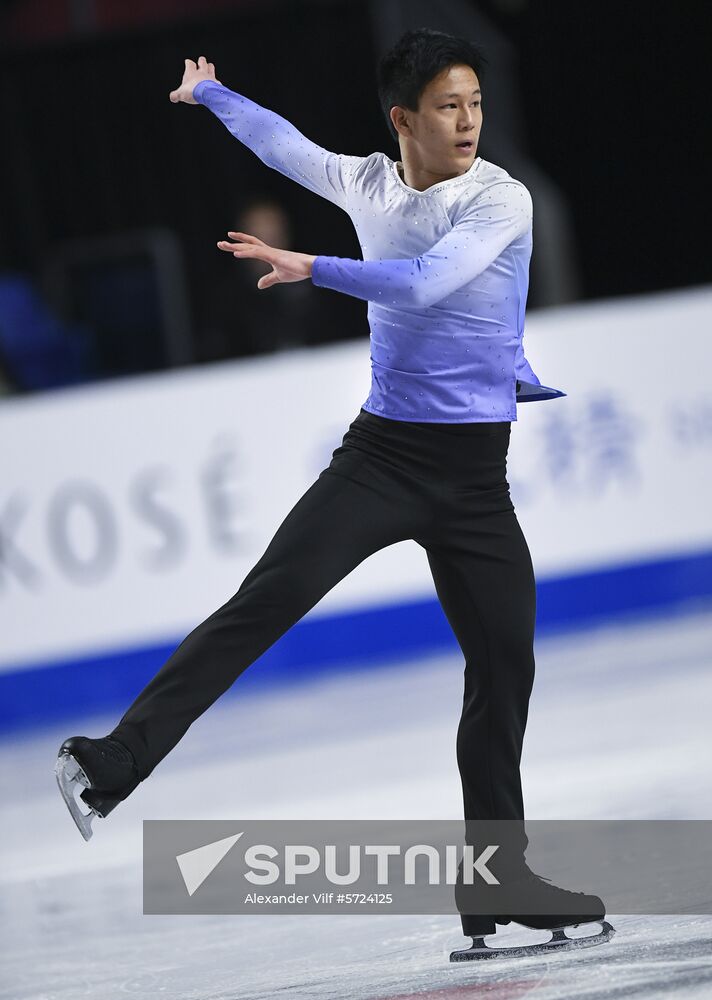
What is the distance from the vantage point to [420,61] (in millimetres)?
2660

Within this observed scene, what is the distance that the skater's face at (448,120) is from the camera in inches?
104

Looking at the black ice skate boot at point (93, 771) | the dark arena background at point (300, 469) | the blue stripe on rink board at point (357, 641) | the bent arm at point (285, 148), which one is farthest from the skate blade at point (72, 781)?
the blue stripe on rink board at point (357, 641)

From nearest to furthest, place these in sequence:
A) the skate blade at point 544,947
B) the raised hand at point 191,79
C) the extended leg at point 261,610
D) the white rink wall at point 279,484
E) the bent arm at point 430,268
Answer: the bent arm at point 430,268, the extended leg at point 261,610, the skate blade at point 544,947, the raised hand at point 191,79, the white rink wall at point 279,484

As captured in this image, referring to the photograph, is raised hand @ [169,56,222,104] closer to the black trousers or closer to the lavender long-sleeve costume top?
the lavender long-sleeve costume top

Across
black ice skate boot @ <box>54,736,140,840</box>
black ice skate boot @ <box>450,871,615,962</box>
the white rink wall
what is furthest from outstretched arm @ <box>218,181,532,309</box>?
the white rink wall

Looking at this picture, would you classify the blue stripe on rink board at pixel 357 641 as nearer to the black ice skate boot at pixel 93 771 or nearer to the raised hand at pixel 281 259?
the black ice skate boot at pixel 93 771

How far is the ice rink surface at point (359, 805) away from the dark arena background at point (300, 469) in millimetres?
13

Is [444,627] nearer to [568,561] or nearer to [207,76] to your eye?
[568,561]

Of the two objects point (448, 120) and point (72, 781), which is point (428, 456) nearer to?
point (448, 120)

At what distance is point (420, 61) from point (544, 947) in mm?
1536

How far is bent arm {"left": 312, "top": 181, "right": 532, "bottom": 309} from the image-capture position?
2.56 meters

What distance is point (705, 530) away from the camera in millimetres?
6723

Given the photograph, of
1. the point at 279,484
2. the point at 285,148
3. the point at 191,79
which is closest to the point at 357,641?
the point at 279,484

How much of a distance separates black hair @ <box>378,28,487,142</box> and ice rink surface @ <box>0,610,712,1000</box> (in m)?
1.46
